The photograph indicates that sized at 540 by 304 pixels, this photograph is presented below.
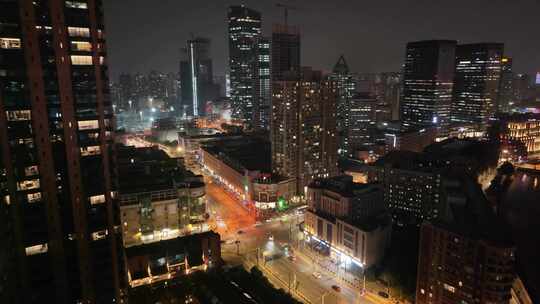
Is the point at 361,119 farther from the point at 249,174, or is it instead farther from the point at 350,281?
the point at 350,281

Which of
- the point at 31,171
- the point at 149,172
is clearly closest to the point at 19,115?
the point at 31,171

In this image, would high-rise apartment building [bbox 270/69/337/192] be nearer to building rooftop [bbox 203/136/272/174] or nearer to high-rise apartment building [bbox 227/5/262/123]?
building rooftop [bbox 203/136/272/174]

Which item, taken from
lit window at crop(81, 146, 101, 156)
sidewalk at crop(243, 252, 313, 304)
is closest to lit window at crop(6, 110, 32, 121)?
lit window at crop(81, 146, 101, 156)

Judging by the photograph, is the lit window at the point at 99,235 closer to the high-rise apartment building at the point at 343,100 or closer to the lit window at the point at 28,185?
the lit window at the point at 28,185

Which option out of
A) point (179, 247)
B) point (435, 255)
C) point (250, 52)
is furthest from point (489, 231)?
point (250, 52)

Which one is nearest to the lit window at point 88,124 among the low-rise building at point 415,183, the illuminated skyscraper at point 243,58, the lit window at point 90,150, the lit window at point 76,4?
the lit window at point 90,150
